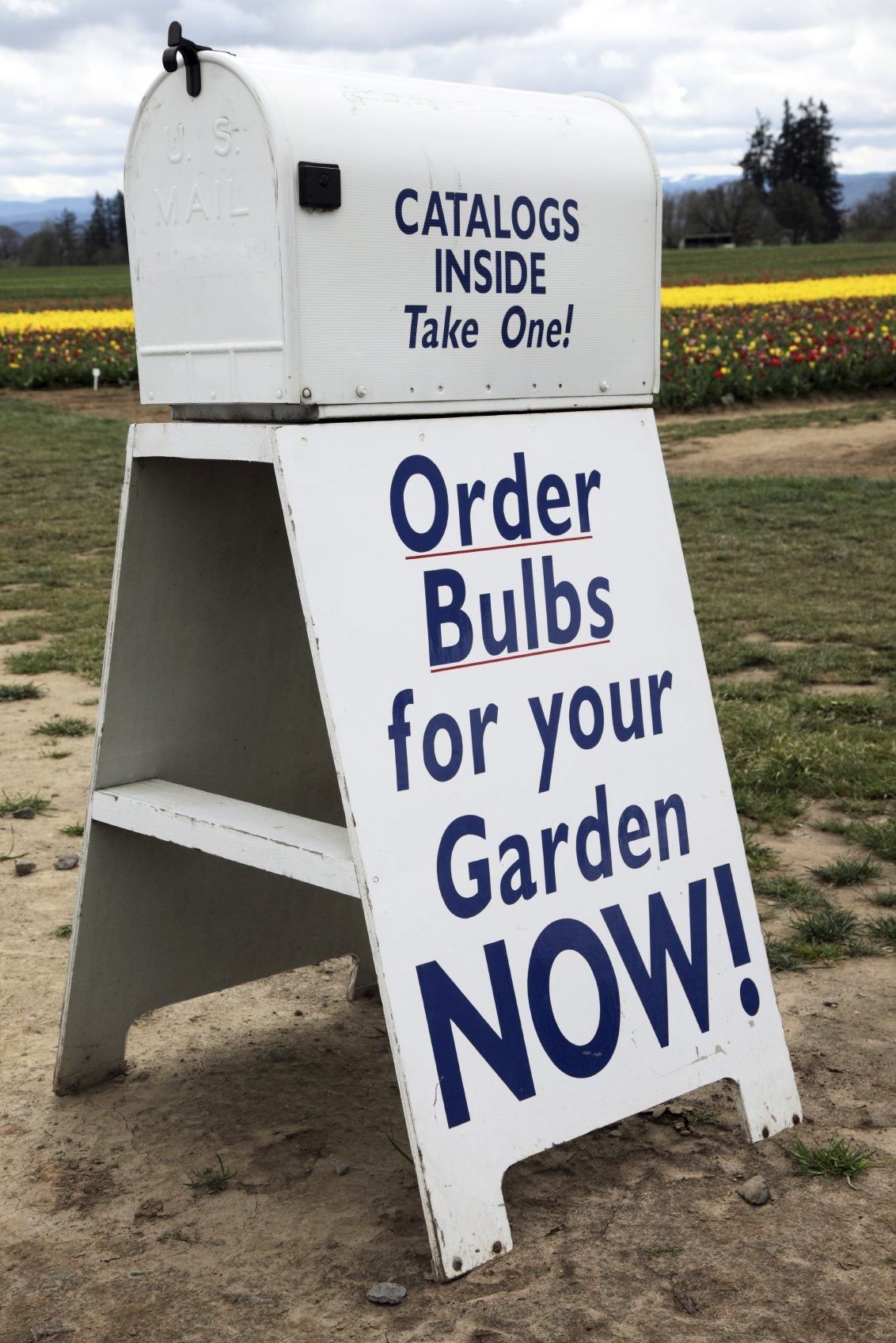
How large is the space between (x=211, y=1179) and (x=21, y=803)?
2.37 meters

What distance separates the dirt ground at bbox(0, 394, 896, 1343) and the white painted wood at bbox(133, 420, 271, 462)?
52.2 inches

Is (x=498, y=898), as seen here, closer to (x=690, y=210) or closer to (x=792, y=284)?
(x=792, y=284)

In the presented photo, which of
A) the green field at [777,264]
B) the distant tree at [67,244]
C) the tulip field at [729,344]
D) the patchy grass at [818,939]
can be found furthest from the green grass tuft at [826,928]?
the distant tree at [67,244]

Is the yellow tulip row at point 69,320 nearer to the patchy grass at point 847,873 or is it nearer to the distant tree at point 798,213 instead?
the patchy grass at point 847,873

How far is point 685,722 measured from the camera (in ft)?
9.25

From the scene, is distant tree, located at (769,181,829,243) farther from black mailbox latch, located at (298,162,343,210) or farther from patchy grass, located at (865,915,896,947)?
black mailbox latch, located at (298,162,343,210)

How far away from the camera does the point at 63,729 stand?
5641 mm

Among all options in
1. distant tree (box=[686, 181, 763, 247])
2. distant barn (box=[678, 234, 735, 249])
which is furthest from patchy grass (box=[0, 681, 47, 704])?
distant barn (box=[678, 234, 735, 249])

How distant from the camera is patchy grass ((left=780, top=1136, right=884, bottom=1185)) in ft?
8.60

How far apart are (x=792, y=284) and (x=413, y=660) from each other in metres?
31.5

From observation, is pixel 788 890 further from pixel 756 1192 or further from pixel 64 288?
pixel 64 288

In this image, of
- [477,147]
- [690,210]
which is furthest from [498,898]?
[690,210]

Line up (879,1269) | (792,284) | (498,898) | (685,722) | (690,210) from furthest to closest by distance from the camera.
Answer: (690,210)
(792,284)
(685,722)
(498,898)
(879,1269)

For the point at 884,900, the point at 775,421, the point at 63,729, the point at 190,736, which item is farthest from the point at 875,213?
the point at 190,736
